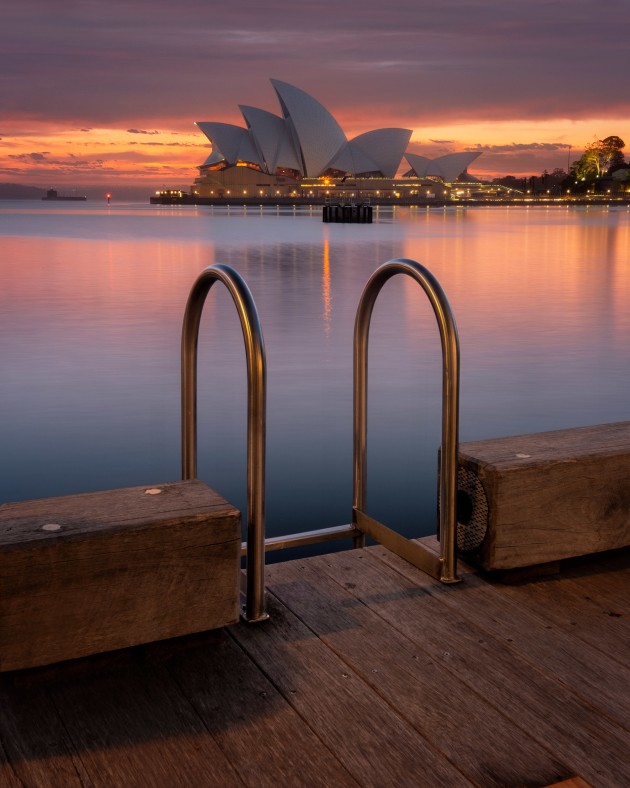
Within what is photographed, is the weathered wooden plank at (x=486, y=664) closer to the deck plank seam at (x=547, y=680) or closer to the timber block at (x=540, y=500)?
the deck plank seam at (x=547, y=680)

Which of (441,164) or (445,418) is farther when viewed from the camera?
(441,164)

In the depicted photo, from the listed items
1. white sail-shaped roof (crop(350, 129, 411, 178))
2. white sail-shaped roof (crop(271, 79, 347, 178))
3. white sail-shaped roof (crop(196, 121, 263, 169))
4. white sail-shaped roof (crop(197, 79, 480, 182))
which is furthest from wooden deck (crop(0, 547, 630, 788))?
white sail-shaped roof (crop(350, 129, 411, 178))

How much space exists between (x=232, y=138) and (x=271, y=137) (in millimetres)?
7465

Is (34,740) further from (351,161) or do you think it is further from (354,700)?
(351,161)

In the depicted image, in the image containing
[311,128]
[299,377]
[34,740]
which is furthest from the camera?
[311,128]

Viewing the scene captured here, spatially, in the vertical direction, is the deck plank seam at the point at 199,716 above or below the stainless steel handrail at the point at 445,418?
below

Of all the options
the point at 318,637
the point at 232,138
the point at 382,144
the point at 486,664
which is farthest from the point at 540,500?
the point at 382,144

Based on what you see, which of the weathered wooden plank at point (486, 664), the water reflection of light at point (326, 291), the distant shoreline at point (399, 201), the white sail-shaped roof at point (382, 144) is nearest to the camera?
the weathered wooden plank at point (486, 664)

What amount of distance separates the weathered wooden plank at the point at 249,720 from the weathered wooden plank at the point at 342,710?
3 centimetres

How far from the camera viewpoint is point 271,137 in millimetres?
77938

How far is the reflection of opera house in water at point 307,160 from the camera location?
250 ft

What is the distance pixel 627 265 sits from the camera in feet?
63.5

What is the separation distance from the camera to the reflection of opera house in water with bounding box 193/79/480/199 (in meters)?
76.3

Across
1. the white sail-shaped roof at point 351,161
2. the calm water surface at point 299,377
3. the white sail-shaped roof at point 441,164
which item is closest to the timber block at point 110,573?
the calm water surface at point 299,377
